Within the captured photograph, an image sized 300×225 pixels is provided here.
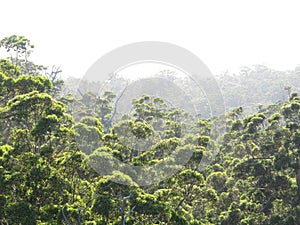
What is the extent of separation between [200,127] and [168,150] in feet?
29.6

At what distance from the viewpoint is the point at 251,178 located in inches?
603

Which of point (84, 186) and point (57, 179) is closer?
point (57, 179)

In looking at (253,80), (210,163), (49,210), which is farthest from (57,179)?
(253,80)

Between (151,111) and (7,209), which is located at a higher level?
(151,111)

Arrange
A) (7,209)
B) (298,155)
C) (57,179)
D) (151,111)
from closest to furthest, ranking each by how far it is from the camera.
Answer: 1. (7,209)
2. (57,179)
3. (298,155)
4. (151,111)

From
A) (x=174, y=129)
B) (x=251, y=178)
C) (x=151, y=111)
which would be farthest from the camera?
(x=151, y=111)

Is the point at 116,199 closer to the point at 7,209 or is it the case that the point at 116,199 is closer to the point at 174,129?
the point at 7,209

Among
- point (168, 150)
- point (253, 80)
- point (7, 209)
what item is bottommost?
point (7, 209)

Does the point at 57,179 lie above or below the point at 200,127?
below

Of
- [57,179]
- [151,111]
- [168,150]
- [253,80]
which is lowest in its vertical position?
[57,179]

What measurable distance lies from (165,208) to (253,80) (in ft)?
261

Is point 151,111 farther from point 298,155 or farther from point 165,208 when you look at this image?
point 165,208

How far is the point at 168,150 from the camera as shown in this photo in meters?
14.9

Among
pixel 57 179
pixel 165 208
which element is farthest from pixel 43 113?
pixel 165 208
